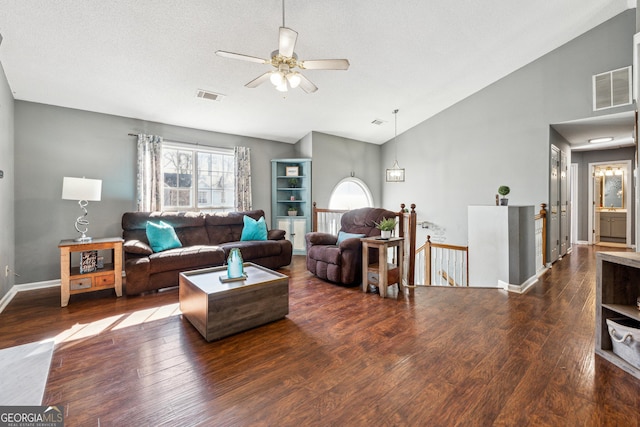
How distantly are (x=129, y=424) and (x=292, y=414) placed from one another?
84 cm

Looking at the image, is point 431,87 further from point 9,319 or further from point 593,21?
point 9,319

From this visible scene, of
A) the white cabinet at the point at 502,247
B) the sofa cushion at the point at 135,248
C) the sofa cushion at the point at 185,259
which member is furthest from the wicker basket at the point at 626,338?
the sofa cushion at the point at 135,248

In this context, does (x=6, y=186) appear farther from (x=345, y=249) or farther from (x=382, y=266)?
(x=382, y=266)

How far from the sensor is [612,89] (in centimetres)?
405

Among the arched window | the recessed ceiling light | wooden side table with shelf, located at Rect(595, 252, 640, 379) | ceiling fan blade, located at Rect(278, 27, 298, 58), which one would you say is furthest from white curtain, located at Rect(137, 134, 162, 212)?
the recessed ceiling light

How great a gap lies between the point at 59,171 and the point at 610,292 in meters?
6.32

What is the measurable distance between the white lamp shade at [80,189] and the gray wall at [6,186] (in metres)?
0.52

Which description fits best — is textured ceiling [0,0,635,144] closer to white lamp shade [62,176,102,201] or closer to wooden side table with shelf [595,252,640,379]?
white lamp shade [62,176,102,201]

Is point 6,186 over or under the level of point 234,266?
over

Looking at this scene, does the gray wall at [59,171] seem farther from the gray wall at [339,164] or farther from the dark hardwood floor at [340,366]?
the gray wall at [339,164]

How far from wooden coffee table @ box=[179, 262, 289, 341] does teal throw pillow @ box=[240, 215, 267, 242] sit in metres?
1.91

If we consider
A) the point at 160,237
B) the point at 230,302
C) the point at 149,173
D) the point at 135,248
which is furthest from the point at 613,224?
the point at 149,173

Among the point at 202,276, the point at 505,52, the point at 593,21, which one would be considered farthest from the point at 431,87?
the point at 202,276

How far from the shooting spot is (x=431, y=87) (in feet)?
16.3
